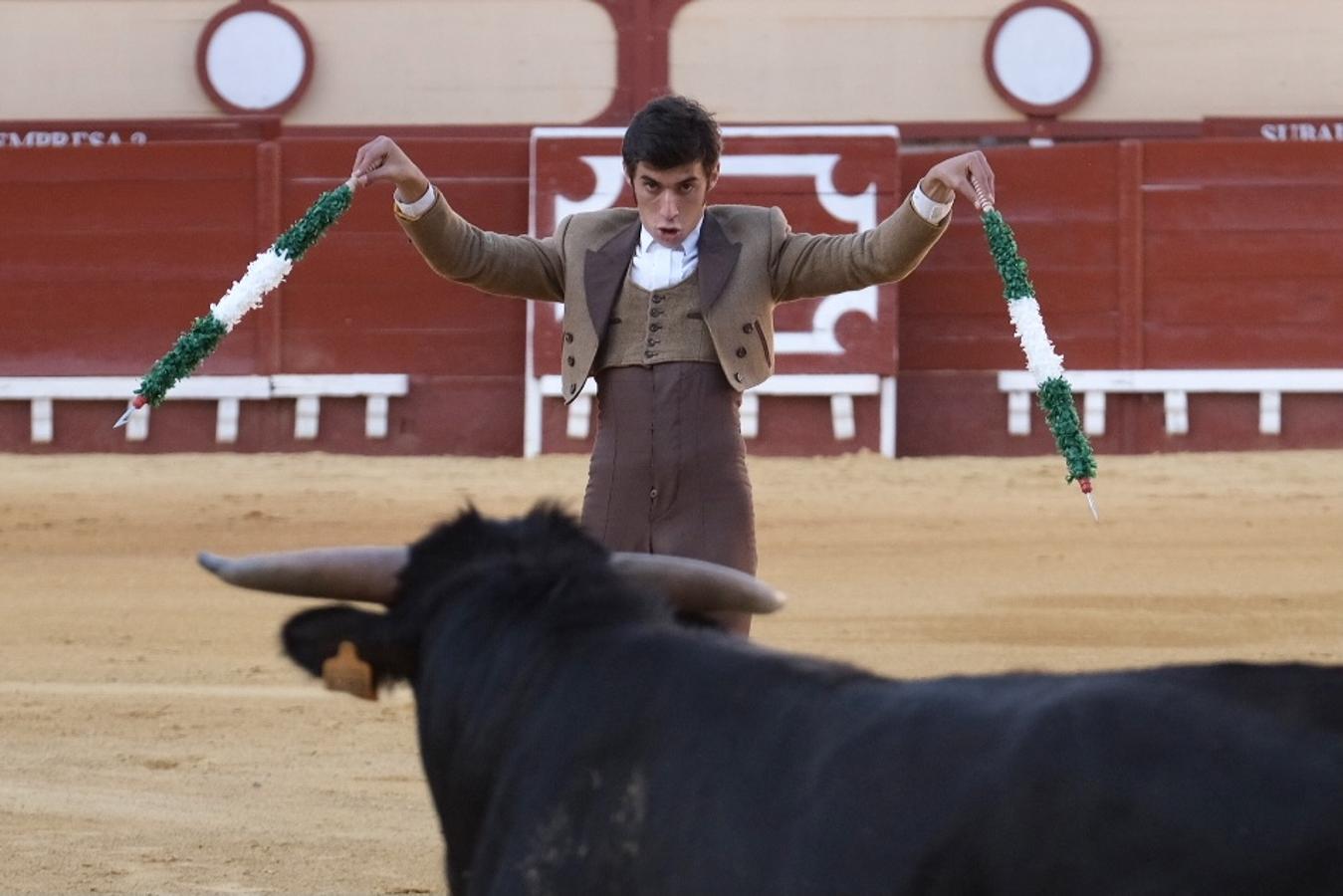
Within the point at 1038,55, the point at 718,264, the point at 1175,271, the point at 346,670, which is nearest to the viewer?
the point at 346,670

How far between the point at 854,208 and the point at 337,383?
2.57 meters

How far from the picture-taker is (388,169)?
340cm

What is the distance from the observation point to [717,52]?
1234cm

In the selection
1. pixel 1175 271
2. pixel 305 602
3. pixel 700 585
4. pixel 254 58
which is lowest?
pixel 305 602

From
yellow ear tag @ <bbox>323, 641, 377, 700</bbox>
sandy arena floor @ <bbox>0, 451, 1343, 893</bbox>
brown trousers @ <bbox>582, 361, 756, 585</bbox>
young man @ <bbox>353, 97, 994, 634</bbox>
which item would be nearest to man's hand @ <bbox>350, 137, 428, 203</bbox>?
young man @ <bbox>353, 97, 994, 634</bbox>

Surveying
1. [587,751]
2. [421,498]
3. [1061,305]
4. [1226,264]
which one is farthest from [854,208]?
[587,751]

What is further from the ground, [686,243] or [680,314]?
[686,243]

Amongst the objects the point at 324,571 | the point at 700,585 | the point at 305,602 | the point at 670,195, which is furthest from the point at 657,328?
the point at 305,602

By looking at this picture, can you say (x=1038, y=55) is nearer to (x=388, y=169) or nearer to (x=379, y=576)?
(x=388, y=169)

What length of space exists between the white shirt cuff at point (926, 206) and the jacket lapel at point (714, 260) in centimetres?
28

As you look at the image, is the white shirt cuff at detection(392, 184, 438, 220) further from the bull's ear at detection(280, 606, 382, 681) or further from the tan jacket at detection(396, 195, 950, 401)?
the bull's ear at detection(280, 606, 382, 681)

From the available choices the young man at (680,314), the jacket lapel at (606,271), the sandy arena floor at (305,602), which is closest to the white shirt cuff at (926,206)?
the young man at (680,314)

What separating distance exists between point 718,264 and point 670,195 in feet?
0.47

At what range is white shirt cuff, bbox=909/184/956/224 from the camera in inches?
131
